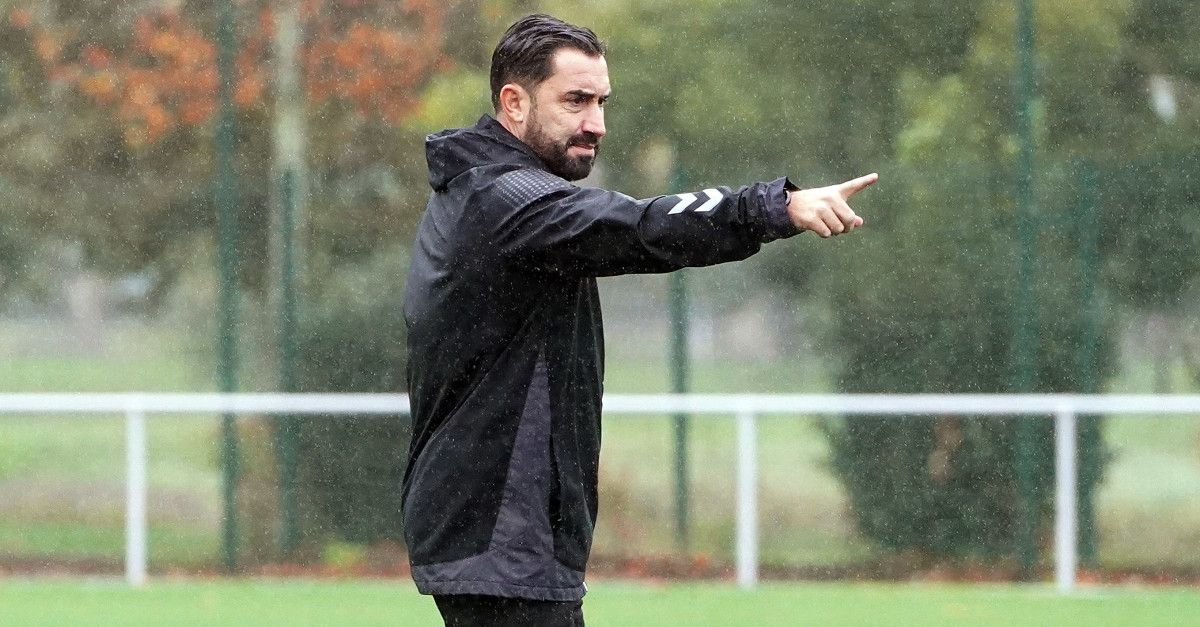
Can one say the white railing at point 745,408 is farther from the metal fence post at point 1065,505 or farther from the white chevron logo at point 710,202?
the white chevron logo at point 710,202

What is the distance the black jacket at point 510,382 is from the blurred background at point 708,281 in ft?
16.6

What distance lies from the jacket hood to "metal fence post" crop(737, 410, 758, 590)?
4.80m

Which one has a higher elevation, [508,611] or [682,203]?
[682,203]

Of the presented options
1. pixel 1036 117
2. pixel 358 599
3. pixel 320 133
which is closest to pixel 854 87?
pixel 1036 117

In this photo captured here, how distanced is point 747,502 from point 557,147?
16.1 ft

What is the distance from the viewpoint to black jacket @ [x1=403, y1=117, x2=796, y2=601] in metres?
2.81

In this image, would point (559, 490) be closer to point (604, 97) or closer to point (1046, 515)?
point (604, 97)

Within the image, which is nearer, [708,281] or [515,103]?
[515,103]

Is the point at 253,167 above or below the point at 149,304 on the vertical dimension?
above

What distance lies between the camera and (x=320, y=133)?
8.66 meters

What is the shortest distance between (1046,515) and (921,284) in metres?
1.07

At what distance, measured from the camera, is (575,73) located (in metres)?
3.00

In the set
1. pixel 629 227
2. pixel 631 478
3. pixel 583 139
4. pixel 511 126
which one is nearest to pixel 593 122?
pixel 583 139

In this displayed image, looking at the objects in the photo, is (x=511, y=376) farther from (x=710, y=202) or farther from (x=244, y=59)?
(x=244, y=59)
